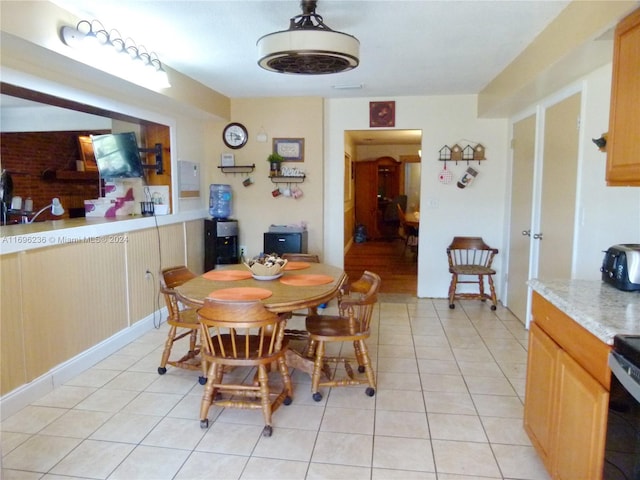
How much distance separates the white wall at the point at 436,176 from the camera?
197 inches

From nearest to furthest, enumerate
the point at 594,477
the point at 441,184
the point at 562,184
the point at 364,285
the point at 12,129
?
the point at 594,477, the point at 364,285, the point at 562,184, the point at 441,184, the point at 12,129

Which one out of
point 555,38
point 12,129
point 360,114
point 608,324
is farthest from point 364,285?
point 12,129

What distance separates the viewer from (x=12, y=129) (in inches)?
217

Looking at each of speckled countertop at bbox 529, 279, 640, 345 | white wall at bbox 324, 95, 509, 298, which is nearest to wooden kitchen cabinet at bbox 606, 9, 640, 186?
speckled countertop at bbox 529, 279, 640, 345

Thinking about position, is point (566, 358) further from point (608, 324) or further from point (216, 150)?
point (216, 150)

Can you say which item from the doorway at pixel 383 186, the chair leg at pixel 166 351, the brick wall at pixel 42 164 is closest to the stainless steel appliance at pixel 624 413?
the chair leg at pixel 166 351

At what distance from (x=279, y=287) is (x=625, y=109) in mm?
1973

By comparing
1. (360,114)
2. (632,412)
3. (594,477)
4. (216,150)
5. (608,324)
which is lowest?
(594,477)

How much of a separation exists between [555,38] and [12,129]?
19.6 ft

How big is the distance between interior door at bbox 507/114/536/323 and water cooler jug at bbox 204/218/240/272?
3054mm

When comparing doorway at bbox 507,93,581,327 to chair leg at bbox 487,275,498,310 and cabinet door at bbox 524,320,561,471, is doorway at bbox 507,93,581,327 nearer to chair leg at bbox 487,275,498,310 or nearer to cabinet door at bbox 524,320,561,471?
chair leg at bbox 487,275,498,310

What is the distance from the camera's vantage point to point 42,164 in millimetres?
6027

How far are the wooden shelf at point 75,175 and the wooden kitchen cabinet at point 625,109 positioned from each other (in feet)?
20.4

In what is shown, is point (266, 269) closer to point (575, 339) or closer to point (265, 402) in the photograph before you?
point (265, 402)
